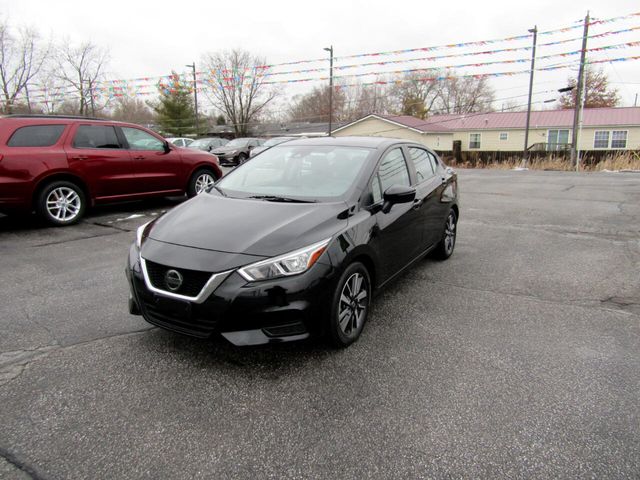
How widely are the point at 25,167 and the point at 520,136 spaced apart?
42.1 m

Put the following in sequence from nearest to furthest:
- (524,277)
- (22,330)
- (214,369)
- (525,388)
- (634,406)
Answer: (634,406)
(525,388)
(214,369)
(22,330)
(524,277)

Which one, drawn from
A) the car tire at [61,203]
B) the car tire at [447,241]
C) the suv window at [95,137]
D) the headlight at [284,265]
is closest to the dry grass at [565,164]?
the car tire at [447,241]

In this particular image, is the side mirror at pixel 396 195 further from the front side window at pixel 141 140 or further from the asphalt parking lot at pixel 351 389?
the front side window at pixel 141 140

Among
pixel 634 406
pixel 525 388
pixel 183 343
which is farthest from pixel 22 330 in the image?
pixel 634 406

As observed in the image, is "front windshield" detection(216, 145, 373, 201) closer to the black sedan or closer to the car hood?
the black sedan

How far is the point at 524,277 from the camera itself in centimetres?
493

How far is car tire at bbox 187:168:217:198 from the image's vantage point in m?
8.99

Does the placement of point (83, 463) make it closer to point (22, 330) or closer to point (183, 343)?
point (183, 343)

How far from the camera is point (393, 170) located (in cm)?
416

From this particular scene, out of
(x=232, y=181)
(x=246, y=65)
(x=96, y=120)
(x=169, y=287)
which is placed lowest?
(x=169, y=287)

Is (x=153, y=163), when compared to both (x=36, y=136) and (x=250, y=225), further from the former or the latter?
(x=250, y=225)

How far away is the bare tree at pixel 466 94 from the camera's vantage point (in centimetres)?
6234

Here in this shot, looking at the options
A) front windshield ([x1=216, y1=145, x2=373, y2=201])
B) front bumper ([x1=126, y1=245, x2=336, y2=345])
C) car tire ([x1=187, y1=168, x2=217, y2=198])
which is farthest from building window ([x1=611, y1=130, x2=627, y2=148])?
front bumper ([x1=126, y1=245, x2=336, y2=345])

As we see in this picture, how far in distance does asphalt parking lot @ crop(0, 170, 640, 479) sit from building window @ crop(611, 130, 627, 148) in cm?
3929
